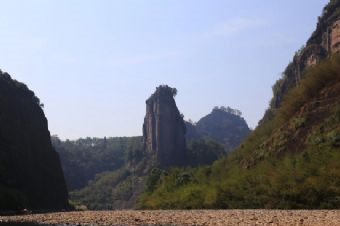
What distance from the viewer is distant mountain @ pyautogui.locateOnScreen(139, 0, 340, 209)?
39.5 m

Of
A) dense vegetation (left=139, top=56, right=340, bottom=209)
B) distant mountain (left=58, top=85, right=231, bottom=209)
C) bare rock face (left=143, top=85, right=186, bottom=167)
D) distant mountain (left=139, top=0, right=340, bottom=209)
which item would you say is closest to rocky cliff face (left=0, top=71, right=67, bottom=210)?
distant mountain (left=139, top=0, right=340, bottom=209)

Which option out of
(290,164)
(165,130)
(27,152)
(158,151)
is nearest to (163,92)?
(165,130)

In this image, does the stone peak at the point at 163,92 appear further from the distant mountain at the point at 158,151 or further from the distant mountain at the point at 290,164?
the distant mountain at the point at 290,164

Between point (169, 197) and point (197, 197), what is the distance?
336 inches

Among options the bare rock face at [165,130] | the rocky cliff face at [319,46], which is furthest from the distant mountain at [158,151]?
the rocky cliff face at [319,46]

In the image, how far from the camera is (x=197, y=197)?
5481 centimetres

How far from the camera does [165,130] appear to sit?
618 ft

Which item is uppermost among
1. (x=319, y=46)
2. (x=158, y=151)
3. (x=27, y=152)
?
(x=319, y=46)

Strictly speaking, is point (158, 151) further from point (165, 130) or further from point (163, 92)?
point (163, 92)

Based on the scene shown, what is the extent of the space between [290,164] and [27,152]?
253 feet

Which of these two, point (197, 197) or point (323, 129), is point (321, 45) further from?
point (197, 197)

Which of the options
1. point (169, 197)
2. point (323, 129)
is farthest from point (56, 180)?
point (323, 129)

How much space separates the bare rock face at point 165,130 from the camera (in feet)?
603

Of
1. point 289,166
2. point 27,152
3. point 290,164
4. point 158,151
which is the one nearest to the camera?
point 289,166
